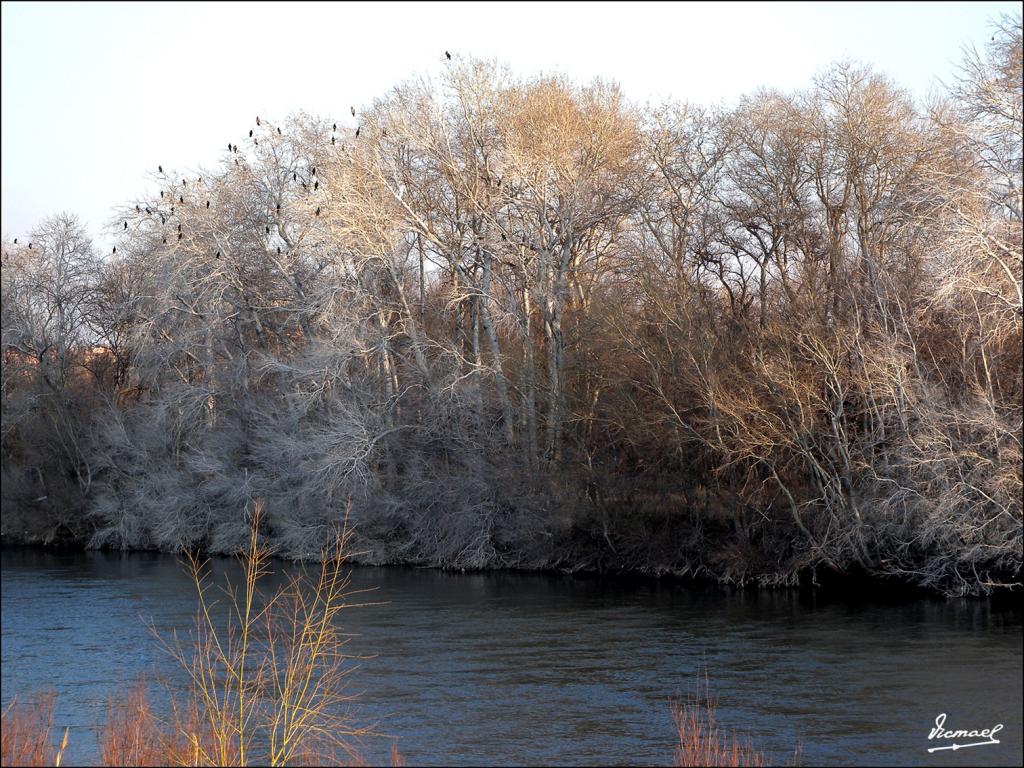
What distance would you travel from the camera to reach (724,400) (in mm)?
26234

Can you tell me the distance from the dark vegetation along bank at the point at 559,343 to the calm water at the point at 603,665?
8.50 ft

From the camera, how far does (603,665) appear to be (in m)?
19.5

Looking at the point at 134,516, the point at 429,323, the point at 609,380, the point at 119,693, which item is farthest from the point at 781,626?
the point at 134,516

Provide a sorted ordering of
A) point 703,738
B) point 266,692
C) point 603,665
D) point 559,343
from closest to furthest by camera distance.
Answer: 1. point 703,738
2. point 266,692
3. point 603,665
4. point 559,343

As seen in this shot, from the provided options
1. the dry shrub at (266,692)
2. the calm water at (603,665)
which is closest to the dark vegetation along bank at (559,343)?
the calm water at (603,665)

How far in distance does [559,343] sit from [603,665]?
14214 millimetres

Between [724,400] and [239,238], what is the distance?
765 inches

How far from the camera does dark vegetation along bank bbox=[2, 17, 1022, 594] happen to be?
23516mm

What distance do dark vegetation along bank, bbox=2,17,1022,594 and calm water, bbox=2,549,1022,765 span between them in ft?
8.50

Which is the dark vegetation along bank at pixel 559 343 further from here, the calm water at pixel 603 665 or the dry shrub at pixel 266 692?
the dry shrub at pixel 266 692

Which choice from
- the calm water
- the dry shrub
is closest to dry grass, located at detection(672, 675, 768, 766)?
the calm water

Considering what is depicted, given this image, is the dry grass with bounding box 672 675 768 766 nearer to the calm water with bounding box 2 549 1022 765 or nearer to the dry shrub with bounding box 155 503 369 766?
the calm water with bounding box 2 549 1022 765

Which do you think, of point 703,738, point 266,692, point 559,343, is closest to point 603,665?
point 703,738

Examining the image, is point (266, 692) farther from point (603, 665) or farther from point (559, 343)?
point (559, 343)
